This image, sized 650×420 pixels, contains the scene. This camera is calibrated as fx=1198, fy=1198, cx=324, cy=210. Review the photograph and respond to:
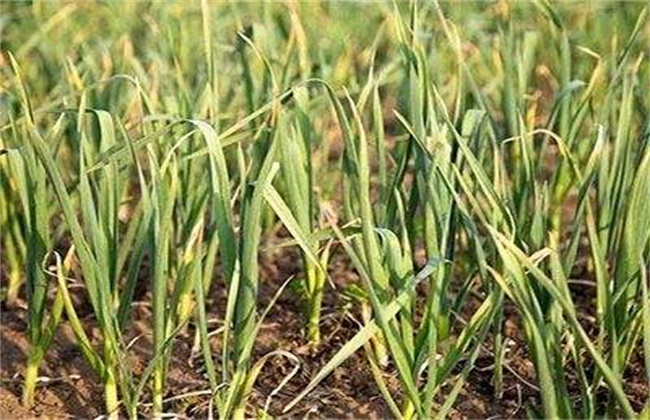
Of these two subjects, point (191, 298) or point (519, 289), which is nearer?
point (519, 289)

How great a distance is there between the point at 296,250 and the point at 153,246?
736 mm

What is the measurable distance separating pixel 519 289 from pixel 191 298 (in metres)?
0.68

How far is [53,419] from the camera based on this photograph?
185cm

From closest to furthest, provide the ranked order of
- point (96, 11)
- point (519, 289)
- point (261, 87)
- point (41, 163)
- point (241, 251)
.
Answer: point (519, 289) < point (241, 251) < point (41, 163) < point (261, 87) < point (96, 11)

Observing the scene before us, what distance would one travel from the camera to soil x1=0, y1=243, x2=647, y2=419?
184 cm

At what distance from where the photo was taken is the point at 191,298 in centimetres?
200

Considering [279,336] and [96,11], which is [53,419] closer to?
[279,336]

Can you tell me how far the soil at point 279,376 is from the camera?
1.84m

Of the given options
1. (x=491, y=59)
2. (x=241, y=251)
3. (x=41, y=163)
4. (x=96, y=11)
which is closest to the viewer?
(x=241, y=251)

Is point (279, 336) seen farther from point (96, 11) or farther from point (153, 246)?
point (96, 11)

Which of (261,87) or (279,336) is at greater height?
(261,87)

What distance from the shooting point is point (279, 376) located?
6.37 feet

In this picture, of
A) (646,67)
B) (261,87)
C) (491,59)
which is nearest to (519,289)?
(261,87)

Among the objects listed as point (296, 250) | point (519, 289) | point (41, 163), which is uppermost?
point (41, 163)
